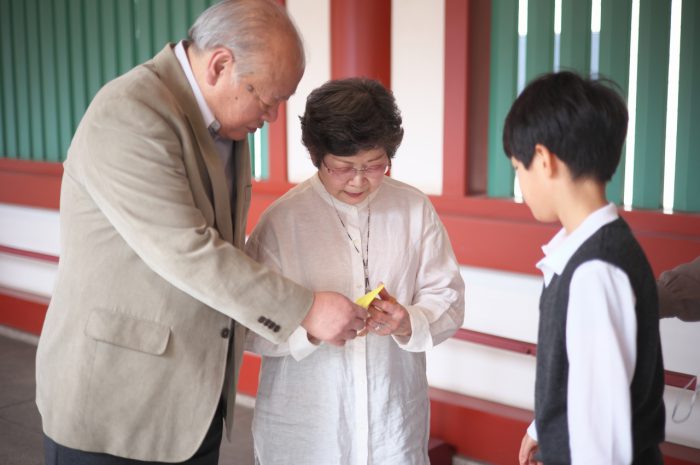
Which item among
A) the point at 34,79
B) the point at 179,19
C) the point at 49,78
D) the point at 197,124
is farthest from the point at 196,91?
the point at 34,79

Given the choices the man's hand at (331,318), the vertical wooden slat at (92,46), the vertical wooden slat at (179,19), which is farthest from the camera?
the vertical wooden slat at (92,46)

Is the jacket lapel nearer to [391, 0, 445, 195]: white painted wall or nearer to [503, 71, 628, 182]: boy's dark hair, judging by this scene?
[503, 71, 628, 182]: boy's dark hair

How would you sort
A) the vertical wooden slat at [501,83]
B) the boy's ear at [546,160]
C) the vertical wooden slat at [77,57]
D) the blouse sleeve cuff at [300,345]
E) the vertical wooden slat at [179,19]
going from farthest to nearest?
1. the vertical wooden slat at [77,57]
2. the vertical wooden slat at [179,19]
3. the vertical wooden slat at [501,83]
4. the blouse sleeve cuff at [300,345]
5. the boy's ear at [546,160]

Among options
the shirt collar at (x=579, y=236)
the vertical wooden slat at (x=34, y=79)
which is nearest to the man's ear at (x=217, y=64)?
the shirt collar at (x=579, y=236)

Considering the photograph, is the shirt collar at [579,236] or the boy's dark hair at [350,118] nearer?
the shirt collar at [579,236]

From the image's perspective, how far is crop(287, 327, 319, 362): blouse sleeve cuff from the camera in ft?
6.70

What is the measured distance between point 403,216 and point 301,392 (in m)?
0.53

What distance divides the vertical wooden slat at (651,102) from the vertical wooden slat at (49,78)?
13.7 feet

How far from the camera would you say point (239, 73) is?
1951mm

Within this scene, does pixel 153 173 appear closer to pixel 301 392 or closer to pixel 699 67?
pixel 301 392

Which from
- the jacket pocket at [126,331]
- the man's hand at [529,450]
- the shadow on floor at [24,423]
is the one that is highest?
the jacket pocket at [126,331]

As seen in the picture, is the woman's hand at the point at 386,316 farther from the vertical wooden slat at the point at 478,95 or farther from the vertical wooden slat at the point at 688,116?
the vertical wooden slat at the point at 478,95

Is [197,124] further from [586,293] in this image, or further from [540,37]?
[540,37]

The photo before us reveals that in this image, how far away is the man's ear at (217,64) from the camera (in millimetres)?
1936
